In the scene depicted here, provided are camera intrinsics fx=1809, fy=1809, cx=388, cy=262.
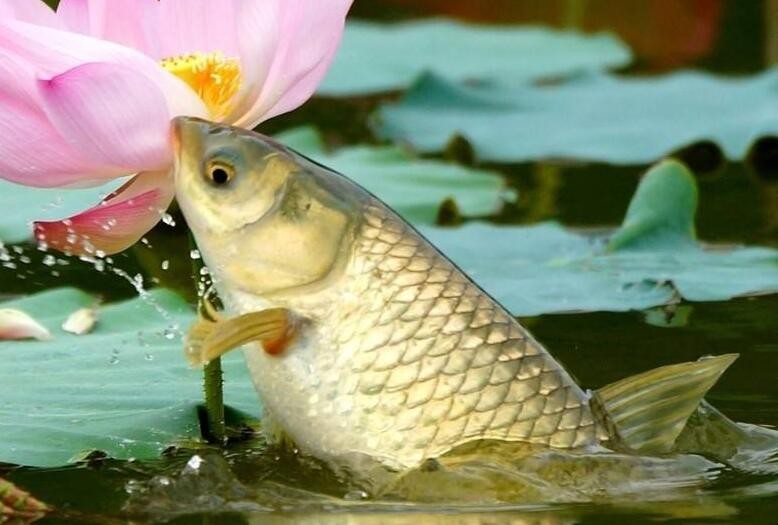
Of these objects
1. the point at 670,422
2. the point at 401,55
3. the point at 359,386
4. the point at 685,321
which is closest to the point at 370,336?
the point at 359,386

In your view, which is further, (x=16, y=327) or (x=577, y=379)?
(x=577, y=379)

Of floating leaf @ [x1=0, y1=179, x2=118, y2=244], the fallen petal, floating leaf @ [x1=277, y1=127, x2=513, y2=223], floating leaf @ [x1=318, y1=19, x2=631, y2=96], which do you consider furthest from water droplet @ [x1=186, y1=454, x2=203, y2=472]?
floating leaf @ [x1=318, y1=19, x2=631, y2=96]

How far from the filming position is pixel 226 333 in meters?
2.22

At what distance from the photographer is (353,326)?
231cm

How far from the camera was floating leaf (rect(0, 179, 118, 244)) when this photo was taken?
149 inches

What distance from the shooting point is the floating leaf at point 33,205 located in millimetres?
3797

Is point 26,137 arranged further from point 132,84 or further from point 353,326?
point 353,326

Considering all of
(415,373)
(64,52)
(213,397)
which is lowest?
(213,397)

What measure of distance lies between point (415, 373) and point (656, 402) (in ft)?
1.16

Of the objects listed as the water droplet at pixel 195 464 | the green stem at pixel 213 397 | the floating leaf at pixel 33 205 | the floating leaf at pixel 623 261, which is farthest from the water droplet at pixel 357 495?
the floating leaf at pixel 33 205

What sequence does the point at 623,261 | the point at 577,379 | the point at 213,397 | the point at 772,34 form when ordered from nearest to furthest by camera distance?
the point at 213,397, the point at 577,379, the point at 623,261, the point at 772,34

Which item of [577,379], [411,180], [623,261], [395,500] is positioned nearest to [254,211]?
[395,500]

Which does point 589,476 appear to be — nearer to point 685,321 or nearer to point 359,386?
point 359,386

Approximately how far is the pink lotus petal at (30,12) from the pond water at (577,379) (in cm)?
62
